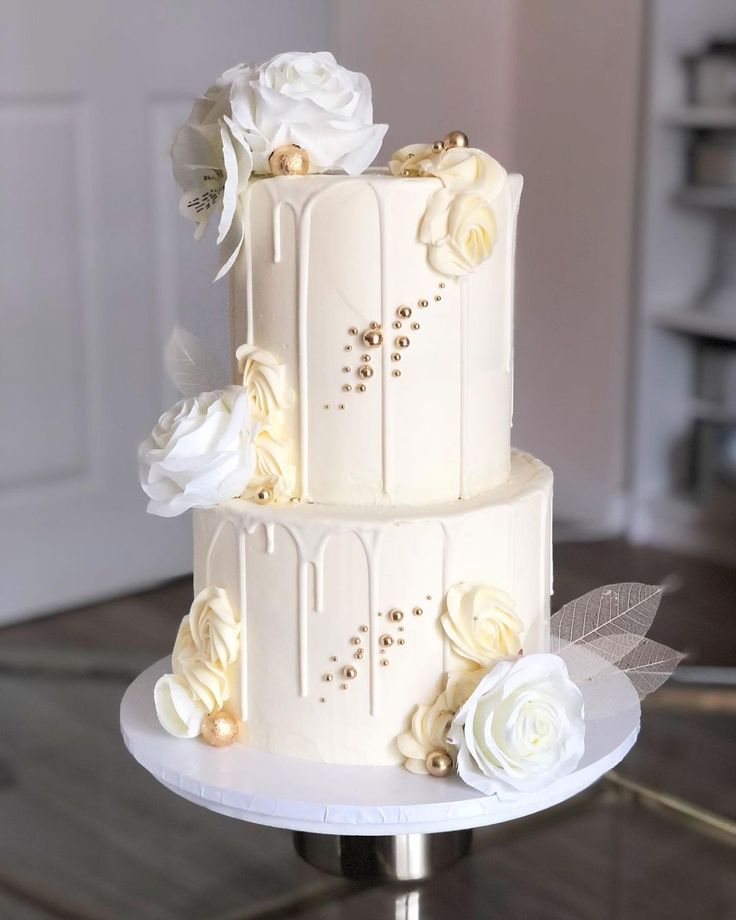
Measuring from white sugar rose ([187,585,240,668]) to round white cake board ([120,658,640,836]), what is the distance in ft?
0.28

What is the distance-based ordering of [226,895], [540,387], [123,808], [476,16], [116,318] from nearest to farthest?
[226,895] → [123,808] → [116,318] → [476,16] → [540,387]

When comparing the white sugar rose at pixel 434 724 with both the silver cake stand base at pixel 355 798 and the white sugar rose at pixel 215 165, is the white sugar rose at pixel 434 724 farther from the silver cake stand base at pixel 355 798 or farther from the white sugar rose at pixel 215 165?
the white sugar rose at pixel 215 165

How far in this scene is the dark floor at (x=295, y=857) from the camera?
116 cm

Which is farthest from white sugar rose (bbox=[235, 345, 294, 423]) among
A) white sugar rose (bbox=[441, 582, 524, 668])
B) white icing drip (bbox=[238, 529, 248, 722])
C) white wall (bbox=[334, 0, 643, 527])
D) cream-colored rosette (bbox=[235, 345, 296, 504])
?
white wall (bbox=[334, 0, 643, 527])

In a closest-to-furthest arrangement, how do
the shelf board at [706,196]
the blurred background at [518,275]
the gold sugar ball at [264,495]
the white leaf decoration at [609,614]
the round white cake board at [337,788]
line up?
the round white cake board at [337,788] < the gold sugar ball at [264,495] < the white leaf decoration at [609,614] < the blurred background at [518,275] < the shelf board at [706,196]

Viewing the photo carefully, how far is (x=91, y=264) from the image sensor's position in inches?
99.3

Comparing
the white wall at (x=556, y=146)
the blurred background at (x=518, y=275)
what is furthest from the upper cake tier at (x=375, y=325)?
the white wall at (x=556, y=146)

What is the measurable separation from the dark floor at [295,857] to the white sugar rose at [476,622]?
7.7 inches

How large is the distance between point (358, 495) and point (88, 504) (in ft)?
5.02

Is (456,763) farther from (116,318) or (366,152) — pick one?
(116,318)

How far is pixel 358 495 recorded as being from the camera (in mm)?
1217

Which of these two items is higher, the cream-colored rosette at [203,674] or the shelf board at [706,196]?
the shelf board at [706,196]

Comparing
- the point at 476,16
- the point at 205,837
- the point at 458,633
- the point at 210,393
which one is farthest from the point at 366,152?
the point at 476,16

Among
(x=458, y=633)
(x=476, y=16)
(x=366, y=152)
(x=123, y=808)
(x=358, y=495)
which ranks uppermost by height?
(x=476, y=16)
